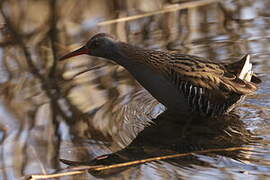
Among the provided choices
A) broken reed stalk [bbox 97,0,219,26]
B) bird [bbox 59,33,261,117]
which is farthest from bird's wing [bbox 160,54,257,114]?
broken reed stalk [bbox 97,0,219,26]

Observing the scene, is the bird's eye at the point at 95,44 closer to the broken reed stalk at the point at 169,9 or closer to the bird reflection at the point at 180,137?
the bird reflection at the point at 180,137

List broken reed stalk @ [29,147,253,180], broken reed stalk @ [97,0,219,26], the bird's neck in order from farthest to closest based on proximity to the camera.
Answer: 1. broken reed stalk @ [97,0,219,26]
2. the bird's neck
3. broken reed stalk @ [29,147,253,180]

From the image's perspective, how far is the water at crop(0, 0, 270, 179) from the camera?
4.22m

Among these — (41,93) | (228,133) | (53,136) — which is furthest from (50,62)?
(228,133)

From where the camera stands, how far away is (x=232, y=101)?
16.3 ft

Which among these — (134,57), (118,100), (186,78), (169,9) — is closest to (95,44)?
(134,57)

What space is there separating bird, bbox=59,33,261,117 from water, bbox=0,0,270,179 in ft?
0.43

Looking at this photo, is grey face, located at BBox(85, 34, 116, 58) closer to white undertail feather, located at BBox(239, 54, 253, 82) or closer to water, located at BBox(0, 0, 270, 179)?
water, located at BBox(0, 0, 270, 179)

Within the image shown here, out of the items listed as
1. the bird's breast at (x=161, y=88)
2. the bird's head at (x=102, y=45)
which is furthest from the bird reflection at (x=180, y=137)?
the bird's head at (x=102, y=45)

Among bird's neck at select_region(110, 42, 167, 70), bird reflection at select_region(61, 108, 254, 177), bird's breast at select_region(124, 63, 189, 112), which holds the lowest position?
bird reflection at select_region(61, 108, 254, 177)

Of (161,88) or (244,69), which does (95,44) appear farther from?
(244,69)

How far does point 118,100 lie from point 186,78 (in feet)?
1.98

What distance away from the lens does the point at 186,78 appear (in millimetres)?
4961

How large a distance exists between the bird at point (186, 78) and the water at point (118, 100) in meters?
0.13
